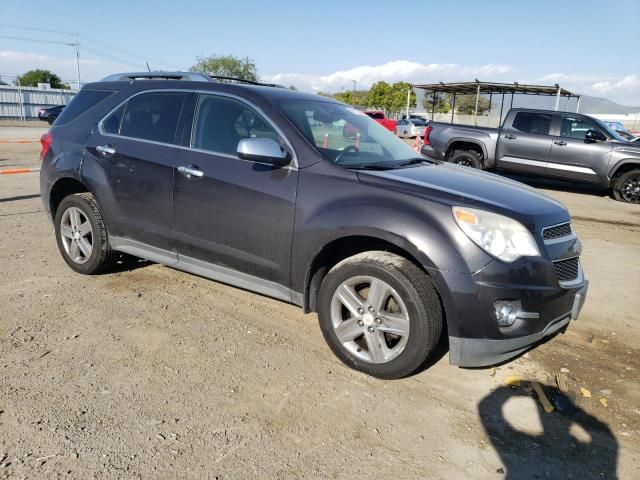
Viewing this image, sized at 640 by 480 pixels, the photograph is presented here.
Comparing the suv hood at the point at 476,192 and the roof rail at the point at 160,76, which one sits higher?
the roof rail at the point at 160,76

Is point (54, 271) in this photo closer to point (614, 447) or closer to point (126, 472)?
point (126, 472)

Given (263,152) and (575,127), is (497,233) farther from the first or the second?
(575,127)

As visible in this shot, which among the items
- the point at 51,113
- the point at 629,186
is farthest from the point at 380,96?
the point at 629,186

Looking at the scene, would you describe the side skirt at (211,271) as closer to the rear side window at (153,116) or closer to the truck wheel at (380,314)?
the truck wheel at (380,314)

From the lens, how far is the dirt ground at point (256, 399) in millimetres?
2480

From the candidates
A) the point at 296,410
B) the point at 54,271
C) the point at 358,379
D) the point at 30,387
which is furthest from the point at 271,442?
the point at 54,271

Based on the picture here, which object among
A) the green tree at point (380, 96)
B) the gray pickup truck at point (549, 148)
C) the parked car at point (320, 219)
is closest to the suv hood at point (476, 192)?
the parked car at point (320, 219)

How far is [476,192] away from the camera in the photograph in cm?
330

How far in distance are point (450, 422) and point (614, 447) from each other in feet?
2.71

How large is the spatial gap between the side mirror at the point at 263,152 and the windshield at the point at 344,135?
251mm

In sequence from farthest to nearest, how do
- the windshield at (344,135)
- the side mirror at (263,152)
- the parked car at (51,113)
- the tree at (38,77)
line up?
the tree at (38,77) < the parked car at (51,113) < the windshield at (344,135) < the side mirror at (263,152)

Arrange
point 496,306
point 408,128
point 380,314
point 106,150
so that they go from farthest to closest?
1. point 408,128
2. point 106,150
3. point 380,314
4. point 496,306

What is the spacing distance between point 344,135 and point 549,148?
28.9ft

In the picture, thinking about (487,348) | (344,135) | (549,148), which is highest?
(344,135)
